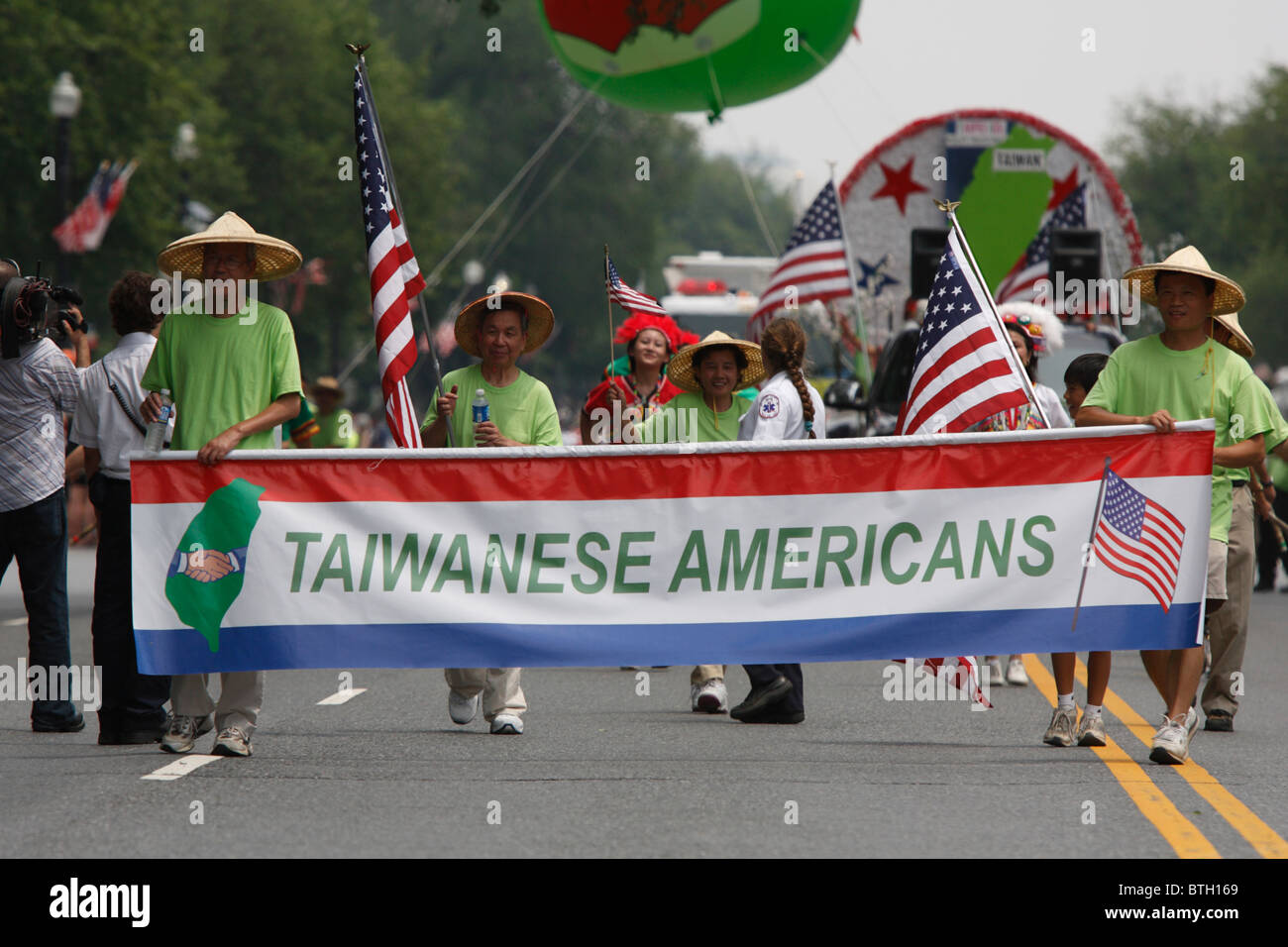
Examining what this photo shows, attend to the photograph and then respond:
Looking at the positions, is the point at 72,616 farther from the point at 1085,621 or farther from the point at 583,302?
the point at 583,302

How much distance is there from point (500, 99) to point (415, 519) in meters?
68.4

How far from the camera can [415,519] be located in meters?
8.76

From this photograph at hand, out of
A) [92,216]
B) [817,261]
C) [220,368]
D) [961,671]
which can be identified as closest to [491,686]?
[220,368]

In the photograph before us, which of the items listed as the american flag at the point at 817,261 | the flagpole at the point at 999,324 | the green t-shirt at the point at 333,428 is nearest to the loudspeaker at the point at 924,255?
the american flag at the point at 817,261

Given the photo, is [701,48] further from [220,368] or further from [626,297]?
[220,368]

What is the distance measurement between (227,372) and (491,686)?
2.05 meters

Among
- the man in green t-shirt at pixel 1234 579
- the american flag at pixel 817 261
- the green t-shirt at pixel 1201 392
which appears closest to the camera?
the green t-shirt at pixel 1201 392

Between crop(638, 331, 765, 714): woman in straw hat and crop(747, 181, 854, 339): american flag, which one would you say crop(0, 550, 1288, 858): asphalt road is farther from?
crop(747, 181, 854, 339): american flag

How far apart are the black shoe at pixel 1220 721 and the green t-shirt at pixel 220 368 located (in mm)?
4850

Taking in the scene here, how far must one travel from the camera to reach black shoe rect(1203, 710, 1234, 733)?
10.3 m

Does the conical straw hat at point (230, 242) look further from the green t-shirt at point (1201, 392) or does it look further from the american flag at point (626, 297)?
the green t-shirt at point (1201, 392)

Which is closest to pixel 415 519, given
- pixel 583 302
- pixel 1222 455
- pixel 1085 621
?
pixel 1085 621

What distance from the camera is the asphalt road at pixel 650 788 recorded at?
689 centimetres

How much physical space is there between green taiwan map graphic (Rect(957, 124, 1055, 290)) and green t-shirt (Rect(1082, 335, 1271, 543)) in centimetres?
1313
